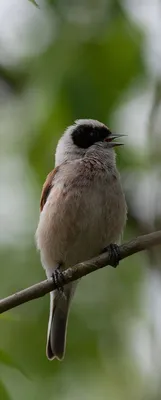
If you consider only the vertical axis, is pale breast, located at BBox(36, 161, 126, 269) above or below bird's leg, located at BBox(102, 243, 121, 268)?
above

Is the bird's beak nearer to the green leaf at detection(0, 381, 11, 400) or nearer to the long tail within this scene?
the long tail

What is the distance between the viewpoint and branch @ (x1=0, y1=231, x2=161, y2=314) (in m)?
3.88

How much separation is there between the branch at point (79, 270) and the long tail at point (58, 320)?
137cm

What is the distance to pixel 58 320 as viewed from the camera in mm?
6070

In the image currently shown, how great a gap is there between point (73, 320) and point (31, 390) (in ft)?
3.47

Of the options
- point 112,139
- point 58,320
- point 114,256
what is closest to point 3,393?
point 114,256

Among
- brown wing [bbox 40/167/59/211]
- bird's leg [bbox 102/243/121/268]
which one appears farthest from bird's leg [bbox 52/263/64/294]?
brown wing [bbox 40/167/59/211]

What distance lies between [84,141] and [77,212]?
3.39 feet

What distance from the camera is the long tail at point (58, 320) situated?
19.0ft

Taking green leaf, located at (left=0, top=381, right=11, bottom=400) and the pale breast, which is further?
the pale breast

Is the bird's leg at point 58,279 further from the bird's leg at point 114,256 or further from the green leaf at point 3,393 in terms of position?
the green leaf at point 3,393

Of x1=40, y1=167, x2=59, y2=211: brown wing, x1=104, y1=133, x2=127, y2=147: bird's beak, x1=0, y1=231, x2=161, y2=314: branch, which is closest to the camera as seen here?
x1=0, y1=231, x2=161, y2=314: branch

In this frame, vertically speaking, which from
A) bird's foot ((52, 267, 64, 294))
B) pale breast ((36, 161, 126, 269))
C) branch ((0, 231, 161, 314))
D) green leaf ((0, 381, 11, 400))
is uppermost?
pale breast ((36, 161, 126, 269))

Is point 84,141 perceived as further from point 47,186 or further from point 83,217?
point 83,217
